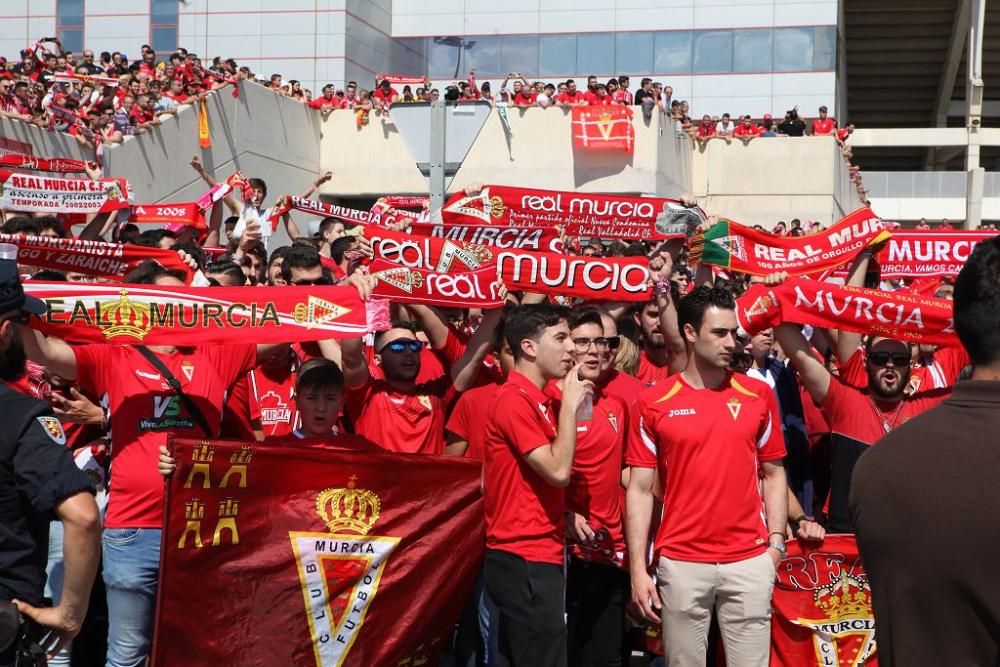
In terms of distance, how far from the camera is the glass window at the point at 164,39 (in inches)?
1410

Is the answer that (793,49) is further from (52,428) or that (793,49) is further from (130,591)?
(52,428)

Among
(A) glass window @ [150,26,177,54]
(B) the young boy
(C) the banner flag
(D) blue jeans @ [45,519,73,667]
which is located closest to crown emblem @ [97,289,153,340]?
(B) the young boy

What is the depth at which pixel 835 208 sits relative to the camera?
30750 millimetres

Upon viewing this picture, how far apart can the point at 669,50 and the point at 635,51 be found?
0.98 metres

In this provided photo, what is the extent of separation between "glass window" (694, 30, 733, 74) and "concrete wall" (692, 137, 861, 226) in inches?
294

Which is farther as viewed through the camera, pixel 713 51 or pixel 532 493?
pixel 713 51

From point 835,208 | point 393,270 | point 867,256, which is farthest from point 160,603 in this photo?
point 835,208

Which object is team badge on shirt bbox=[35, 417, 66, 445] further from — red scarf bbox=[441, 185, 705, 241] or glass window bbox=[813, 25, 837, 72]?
glass window bbox=[813, 25, 837, 72]

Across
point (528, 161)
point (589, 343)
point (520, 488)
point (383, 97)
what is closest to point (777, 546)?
point (520, 488)

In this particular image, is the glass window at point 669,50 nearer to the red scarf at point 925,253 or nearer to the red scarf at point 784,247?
the red scarf at point 925,253

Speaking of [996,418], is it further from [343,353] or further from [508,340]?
[343,353]

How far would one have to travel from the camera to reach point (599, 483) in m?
6.50

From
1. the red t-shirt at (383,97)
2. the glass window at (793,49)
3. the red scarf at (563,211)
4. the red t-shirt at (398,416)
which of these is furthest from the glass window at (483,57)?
the red t-shirt at (398,416)

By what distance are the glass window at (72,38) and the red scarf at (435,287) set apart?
32034 millimetres
